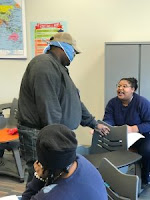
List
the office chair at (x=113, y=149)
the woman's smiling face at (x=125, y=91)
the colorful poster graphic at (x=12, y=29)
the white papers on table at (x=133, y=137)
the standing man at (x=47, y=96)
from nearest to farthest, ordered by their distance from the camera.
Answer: the standing man at (x=47, y=96), the office chair at (x=113, y=149), the white papers on table at (x=133, y=137), the woman's smiling face at (x=125, y=91), the colorful poster graphic at (x=12, y=29)

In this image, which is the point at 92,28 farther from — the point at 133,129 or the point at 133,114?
the point at 133,129

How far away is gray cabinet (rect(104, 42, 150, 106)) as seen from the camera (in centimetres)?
331

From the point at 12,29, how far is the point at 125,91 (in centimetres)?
213

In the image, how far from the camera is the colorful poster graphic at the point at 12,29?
4.11m

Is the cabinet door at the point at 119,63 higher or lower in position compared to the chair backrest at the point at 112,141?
higher

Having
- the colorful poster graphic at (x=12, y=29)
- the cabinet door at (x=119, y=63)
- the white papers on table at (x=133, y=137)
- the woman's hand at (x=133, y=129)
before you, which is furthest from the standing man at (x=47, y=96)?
the colorful poster graphic at (x=12, y=29)

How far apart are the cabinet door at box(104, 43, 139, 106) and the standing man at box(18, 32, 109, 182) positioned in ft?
4.51

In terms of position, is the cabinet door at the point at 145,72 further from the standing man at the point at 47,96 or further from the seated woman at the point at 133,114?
the standing man at the point at 47,96

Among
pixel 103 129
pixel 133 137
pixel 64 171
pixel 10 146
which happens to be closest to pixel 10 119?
pixel 10 146

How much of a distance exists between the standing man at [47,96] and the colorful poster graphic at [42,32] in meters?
2.02

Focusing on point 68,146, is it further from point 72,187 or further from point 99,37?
point 99,37

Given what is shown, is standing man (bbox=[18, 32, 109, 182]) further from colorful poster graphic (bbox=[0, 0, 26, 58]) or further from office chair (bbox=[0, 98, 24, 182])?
colorful poster graphic (bbox=[0, 0, 26, 58])

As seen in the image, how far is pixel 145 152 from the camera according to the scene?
284 cm

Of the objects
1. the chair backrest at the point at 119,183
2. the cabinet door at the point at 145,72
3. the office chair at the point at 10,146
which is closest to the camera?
the chair backrest at the point at 119,183
